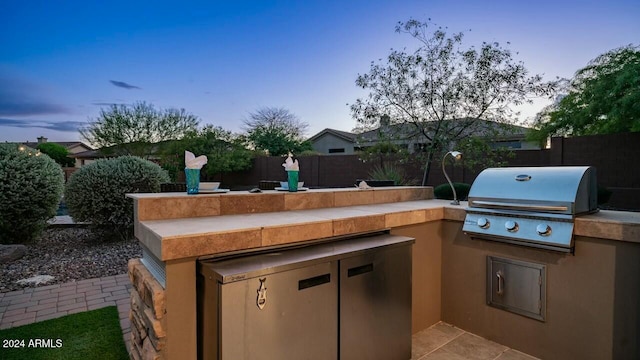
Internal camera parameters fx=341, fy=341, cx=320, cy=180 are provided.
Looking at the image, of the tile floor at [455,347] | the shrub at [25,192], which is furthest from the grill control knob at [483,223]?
the shrub at [25,192]

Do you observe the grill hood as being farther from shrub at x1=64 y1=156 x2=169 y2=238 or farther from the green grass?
shrub at x1=64 y1=156 x2=169 y2=238

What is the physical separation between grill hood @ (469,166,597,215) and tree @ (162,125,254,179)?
13.7 m

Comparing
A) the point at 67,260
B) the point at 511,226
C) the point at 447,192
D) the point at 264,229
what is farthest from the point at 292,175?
the point at 67,260

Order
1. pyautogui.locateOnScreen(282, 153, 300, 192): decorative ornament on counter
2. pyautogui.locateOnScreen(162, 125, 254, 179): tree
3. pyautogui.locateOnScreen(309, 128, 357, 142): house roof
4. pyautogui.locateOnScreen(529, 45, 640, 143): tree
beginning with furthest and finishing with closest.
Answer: pyautogui.locateOnScreen(309, 128, 357, 142): house roof, pyautogui.locateOnScreen(162, 125, 254, 179): tree, pyautogui.locateOnScreen(529, 45, 640, 143): tree, pyautogui.locateOnScreen(282, 153, 300, 192): decorative ornament on counter

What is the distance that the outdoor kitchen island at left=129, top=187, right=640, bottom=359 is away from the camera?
151 cm

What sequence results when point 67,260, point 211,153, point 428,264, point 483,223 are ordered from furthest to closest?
point 211,153
point 67,260
point 428,264
point 483,223

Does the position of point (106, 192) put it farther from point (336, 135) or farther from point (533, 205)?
point (336, 135)

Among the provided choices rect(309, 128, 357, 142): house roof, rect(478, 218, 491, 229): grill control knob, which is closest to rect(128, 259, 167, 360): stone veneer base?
rect(478, 218, 491, 229): grill control knob

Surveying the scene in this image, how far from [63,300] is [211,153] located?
41.4 ft

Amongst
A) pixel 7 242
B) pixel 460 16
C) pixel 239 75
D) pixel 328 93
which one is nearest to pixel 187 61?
pixel 239 75

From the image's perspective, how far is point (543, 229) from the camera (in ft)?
6.72

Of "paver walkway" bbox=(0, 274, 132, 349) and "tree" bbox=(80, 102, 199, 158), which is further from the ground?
"tree" bbox=(80, 102, 199, 158)

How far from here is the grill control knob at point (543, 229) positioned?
6.67ft

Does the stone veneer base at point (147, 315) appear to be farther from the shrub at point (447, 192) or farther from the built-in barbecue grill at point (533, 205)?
the shrub at point (447, 192)
